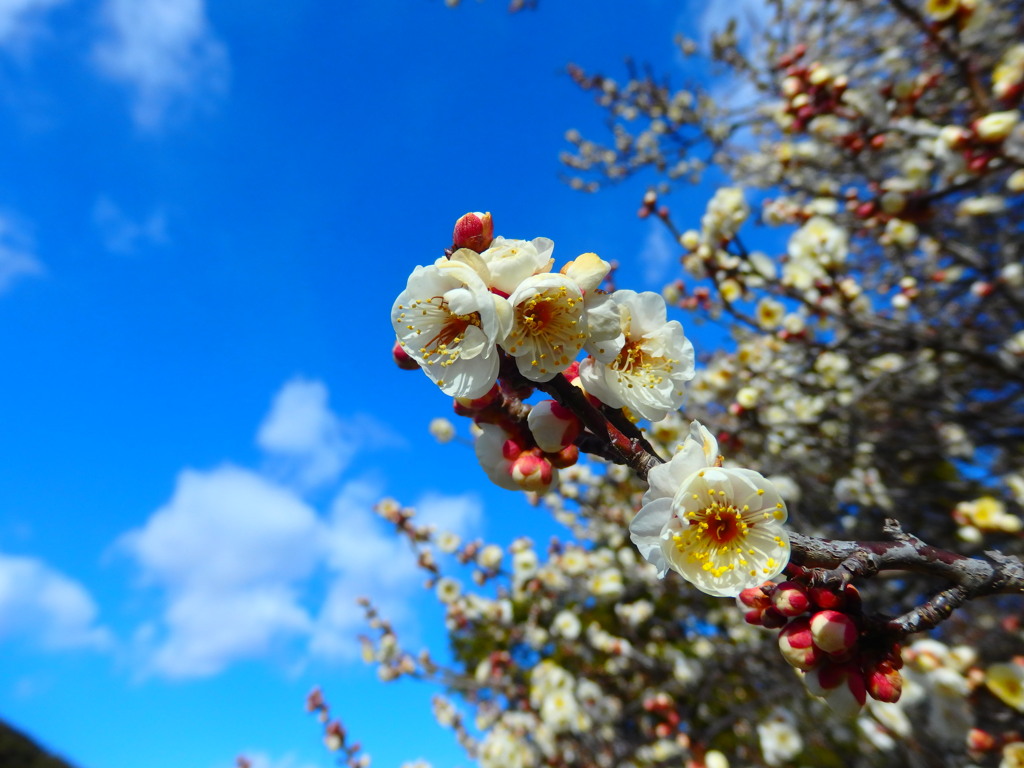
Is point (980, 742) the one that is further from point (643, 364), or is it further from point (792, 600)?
point (643, 364)

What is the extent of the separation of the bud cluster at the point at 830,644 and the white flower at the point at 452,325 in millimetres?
632

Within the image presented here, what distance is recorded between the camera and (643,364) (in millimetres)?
1211

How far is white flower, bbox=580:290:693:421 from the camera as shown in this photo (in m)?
1.09

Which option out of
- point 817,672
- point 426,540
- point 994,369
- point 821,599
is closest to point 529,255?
point 821,599

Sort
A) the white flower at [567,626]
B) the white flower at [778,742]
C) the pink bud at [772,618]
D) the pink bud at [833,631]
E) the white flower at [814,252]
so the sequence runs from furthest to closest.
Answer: the white flower at [567,626]
the white flower at [778,742]
the white flower at [814,252]
the pink bud at [772,618]
the pink bud at [833,631]

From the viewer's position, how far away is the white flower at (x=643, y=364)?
109cm

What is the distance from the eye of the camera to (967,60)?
106 inches

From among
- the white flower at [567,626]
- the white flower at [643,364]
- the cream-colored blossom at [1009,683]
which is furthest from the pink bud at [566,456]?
the white flower at [567,626]

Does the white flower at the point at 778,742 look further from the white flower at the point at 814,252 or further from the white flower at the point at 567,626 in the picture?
the white flower at the point at 814,252

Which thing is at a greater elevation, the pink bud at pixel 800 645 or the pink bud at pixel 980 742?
the pink bud at pixel 980 742

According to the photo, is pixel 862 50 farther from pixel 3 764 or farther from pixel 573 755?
pixel 3 764

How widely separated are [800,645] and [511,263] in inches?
32.5

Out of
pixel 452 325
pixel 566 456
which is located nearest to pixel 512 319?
pixel 452 325

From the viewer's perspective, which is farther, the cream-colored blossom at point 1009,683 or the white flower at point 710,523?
the cream-colored blossom at point 1009,683
